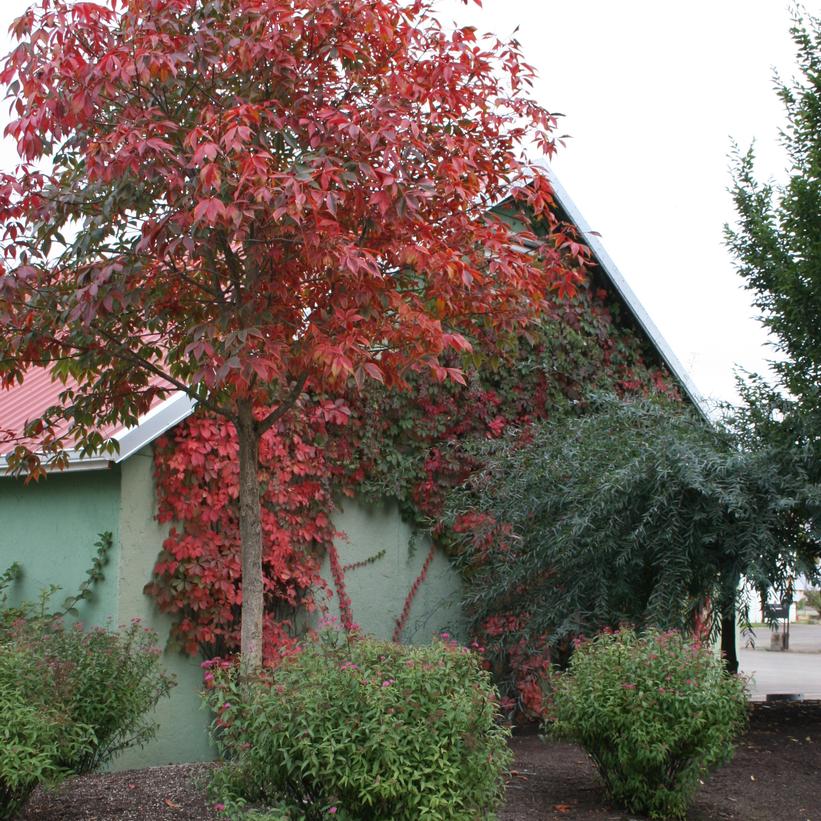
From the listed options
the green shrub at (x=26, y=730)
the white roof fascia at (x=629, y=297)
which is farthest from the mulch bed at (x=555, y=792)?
the white roof fascia at (x=629, y=297)

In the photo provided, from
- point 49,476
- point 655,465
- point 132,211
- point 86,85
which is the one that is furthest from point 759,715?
point 86,85

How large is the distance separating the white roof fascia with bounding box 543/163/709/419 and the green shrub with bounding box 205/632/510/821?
7.21 metres

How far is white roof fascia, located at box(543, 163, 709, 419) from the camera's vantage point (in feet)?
38.8

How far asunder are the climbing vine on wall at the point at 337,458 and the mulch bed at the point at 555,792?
69.3 inches

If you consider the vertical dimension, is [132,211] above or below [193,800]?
above

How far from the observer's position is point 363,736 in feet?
15.8

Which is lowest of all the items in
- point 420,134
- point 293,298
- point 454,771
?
point 454,771

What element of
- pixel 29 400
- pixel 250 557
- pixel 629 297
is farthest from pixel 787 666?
pixel 250 557

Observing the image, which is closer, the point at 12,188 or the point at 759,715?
the point at 12,188

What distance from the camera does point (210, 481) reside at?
29.7 feet

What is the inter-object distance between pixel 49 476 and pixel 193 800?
384 cm

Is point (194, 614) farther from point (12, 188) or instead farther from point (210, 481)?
→ point (12, 188)

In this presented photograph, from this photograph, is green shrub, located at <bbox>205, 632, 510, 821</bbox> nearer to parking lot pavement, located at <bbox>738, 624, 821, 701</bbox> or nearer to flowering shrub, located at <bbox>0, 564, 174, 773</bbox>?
flowering shrub, located at <bbox>0, 564, 174, 773</bbox>

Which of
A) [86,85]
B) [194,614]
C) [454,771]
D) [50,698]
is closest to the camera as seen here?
[454,771]
